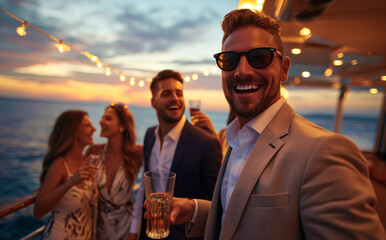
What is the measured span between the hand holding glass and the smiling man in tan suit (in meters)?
0.11

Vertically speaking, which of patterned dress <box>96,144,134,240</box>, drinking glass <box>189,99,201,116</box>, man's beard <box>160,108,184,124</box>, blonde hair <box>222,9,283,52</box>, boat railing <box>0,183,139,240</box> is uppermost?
blonde hair <box>222,9,283,52</box>

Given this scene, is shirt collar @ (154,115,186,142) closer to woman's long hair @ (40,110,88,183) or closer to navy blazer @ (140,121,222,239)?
navy blazer @ (140,121,222,239)

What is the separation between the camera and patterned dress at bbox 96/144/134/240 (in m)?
2.46

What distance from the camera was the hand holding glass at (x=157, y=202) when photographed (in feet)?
3.27

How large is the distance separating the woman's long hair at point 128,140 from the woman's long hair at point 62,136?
→ 482 millimetres

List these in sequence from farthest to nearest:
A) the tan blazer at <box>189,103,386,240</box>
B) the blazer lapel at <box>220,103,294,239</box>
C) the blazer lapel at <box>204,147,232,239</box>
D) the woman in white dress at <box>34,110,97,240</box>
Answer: the woman in white dress at <box>34,110,97,240</box> → the blazer lapel at <box>204,147,232,239</box> → the blazer lapel at <box>220,103,294,239</box> → the tan blazer at <box>189,103,386,240</box>

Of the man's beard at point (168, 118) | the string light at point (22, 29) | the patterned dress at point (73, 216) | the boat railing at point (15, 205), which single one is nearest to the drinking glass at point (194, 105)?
the man's beard at point (168, 118)

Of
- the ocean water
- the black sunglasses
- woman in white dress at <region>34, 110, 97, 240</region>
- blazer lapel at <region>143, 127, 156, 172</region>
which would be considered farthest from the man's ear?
the ocean water

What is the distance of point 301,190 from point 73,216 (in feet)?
7.62

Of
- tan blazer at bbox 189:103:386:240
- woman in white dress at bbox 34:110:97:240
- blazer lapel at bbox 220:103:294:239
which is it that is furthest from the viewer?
woman in white dress at bbox 34:110:97:240

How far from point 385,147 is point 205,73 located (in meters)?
7.78

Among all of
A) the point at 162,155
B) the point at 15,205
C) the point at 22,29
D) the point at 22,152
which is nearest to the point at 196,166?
the point at 162,155

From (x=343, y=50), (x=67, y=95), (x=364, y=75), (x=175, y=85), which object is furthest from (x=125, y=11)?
(x=364, y=75)

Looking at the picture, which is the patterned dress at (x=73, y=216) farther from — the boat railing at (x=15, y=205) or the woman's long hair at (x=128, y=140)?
the woman's long hair at (x=128, y=140)
